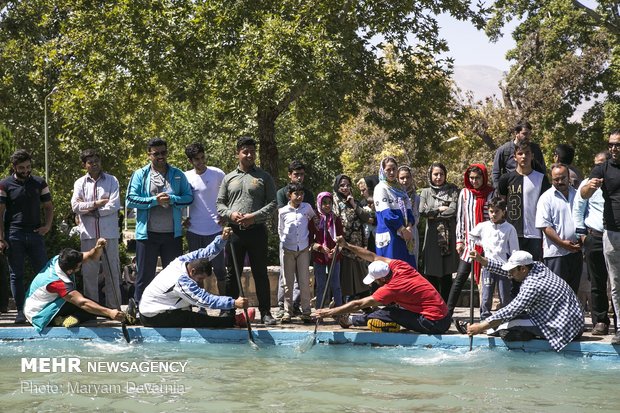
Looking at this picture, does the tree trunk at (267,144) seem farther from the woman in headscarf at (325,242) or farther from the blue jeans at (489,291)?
the blue jeans at (489,291)

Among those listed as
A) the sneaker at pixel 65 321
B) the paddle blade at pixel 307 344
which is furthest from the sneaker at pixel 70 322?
the paddle blade at pixel 307 344

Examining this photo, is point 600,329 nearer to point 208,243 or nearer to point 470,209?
point 470,209

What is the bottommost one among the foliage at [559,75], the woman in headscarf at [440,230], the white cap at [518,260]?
the white cap at [518,260]

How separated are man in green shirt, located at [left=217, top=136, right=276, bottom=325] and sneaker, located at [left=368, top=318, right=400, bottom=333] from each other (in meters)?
1.29

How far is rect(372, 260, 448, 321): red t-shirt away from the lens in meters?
11.2

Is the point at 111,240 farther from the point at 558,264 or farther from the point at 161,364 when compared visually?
the point at 558,264

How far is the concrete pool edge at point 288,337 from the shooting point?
426 inches

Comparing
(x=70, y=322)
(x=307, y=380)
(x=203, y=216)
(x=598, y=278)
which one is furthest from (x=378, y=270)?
(x=70, y=322)

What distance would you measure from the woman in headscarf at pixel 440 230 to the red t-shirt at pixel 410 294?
5.38ft

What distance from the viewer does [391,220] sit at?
1223 centimetres

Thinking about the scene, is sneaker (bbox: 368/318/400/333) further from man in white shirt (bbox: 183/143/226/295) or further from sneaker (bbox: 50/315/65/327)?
sneaker (bbox: 50/315/65/327)

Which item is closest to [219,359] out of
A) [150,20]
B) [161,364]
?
[161,364]

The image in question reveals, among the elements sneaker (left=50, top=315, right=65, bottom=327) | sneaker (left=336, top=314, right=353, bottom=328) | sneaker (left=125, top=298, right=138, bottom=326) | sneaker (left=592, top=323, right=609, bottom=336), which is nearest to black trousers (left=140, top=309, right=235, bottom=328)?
sneaker (left=125, top=298, right=138, bottom=326)

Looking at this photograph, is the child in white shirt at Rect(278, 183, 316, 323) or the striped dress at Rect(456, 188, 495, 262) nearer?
the striped dress at Rect(456, 188, 495, 262)
